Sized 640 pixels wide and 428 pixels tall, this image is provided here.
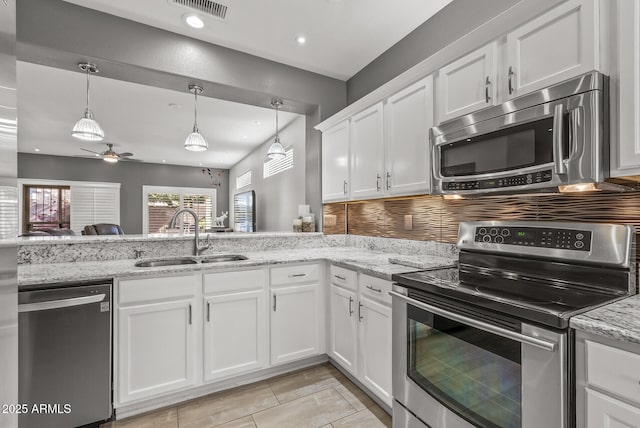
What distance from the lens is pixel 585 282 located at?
4.30 feet

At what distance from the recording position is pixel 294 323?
239 centimetres

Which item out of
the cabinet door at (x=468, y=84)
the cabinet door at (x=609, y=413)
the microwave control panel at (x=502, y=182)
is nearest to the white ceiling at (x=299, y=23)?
the cabinet door at (x=468, y=84)

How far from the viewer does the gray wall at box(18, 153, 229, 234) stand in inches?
282

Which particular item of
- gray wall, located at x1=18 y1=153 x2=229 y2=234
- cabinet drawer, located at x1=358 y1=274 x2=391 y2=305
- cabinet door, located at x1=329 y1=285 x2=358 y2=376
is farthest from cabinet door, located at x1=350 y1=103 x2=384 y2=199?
gray wall, located at x1=18 y1=153 x2=229 y2=234

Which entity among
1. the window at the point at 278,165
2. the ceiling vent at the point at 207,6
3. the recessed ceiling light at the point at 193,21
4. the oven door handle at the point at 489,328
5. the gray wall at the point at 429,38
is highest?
the ceiling vent at the point at 207,6

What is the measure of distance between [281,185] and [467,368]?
174 inches

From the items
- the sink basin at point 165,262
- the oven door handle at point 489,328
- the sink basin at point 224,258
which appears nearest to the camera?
the oven door handle at point 489,328

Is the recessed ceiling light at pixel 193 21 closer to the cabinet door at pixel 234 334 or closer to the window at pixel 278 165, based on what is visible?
the cabinet door at pixel 234 334

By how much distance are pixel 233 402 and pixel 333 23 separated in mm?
2909

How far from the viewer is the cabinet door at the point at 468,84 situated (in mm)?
1602

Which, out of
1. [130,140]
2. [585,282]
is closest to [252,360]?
[585,282]

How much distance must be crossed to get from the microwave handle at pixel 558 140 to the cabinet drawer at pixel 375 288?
100cm

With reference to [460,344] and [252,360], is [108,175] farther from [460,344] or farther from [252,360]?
[460,344]

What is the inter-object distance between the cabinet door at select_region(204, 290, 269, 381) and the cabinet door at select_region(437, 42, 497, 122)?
5.85 ft
